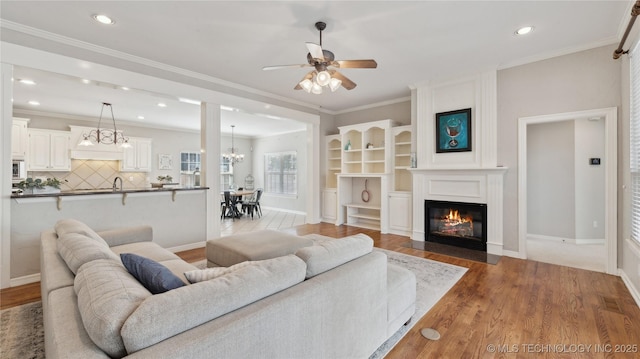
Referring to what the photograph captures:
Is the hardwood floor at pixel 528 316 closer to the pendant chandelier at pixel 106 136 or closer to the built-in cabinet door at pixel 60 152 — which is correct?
the built-in cabinet door at pixel 60 152

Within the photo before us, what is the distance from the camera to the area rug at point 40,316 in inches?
76.7

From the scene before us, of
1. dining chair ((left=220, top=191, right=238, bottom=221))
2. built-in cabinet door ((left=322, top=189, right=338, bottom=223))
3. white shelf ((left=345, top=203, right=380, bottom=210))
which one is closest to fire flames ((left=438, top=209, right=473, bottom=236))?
white shelf ((left=345, top=203, right=380, bottom=210))

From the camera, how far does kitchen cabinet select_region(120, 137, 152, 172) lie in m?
7.62

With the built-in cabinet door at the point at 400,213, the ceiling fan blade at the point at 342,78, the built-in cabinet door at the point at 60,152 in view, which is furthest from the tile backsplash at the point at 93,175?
the ceiling fan blade at the point at 342,78

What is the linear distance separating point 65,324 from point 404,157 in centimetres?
575

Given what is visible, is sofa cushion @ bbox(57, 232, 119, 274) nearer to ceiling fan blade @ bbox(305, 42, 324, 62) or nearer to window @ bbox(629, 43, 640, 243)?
ceiling fan blade @ bbox(305, 42, 324, 62)

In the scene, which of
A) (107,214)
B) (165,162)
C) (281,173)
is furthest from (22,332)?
(281,173)

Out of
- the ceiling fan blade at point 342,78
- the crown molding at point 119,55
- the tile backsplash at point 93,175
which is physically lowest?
the tile backsplash at point 93,175

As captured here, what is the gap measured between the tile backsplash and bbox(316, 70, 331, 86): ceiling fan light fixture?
7.46m

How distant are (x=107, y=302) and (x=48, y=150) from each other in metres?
7.99

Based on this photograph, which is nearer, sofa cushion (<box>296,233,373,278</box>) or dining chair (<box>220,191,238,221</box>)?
sofa cushion (<box>296,233,373,278</box>)

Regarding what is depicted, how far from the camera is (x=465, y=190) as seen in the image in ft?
14.8

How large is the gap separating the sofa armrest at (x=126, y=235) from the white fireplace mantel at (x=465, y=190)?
4.25 m

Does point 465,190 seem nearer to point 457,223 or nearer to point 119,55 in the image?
point 457,223
